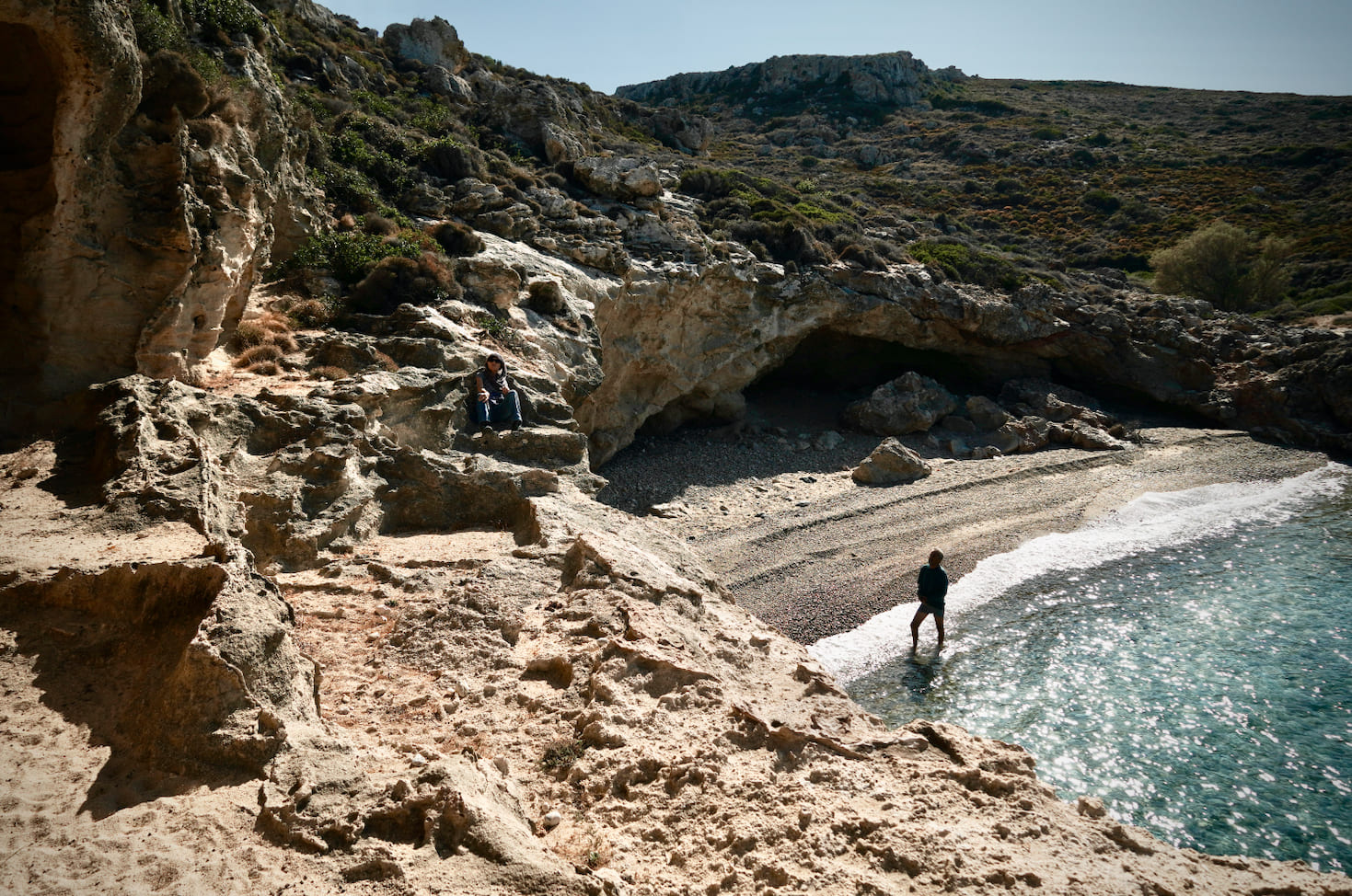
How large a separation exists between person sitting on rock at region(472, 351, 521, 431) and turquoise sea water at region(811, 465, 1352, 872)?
8235 millimetres

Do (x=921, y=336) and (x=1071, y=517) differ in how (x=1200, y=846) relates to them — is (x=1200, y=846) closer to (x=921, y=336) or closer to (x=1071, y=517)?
(x=1071, y=517)

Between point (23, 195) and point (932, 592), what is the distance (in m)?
16.2

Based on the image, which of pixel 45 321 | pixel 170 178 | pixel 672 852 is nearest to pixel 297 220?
pixel 170 178

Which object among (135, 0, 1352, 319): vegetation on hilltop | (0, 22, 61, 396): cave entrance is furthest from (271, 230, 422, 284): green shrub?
(0, 22, 61, 396): cave entrance

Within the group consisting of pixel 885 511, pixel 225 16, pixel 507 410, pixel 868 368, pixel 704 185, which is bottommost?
pixel 885 511

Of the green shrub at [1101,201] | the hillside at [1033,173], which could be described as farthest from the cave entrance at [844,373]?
the green shrub at [1101,201]

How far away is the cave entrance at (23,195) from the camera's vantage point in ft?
26.5

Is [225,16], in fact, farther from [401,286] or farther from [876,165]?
[876,165]

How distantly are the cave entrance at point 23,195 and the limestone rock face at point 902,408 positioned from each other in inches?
997

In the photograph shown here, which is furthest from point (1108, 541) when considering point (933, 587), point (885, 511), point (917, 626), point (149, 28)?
point (149, 28)

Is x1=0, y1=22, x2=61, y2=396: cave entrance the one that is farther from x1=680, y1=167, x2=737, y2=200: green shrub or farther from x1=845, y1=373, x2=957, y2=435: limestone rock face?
x1=680, y1=167, x2=737, y2=200: green shrub

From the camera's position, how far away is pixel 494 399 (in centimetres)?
1215

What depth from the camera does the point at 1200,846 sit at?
31.7ft

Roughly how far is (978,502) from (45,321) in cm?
2291
